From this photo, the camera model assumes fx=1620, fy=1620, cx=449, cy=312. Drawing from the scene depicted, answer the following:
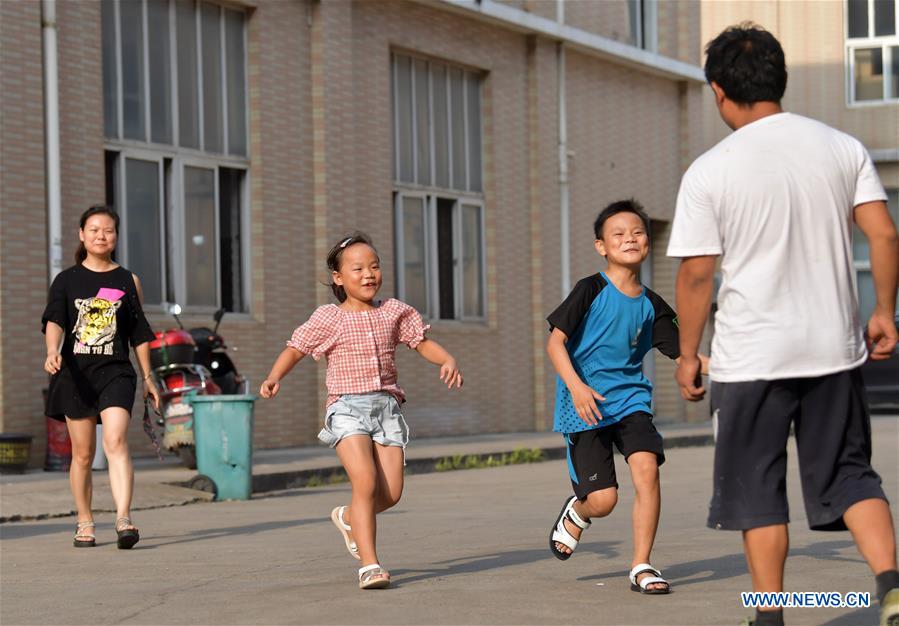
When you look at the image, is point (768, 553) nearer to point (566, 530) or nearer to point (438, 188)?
point (566, 530)

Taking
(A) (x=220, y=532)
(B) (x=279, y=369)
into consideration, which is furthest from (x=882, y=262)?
(A) (x=220, y=532)

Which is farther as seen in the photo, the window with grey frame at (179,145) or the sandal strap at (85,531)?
the window with grey frame at (179,145)

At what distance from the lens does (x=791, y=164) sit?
524cm

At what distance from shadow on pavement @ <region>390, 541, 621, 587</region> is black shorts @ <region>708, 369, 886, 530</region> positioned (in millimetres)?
2686

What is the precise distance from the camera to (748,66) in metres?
5.32

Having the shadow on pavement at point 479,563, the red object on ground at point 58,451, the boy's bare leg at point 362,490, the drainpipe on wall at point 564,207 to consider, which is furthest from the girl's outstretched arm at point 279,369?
the drainpipe on wall at point 564,207

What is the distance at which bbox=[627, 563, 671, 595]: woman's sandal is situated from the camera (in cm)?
705

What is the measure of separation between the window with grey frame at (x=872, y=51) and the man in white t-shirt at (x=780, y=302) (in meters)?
34.4

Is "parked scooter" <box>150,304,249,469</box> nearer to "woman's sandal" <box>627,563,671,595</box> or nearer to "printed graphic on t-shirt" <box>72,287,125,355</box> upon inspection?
"printed graphic on t-shirt" <box>72,287,125,355</box>

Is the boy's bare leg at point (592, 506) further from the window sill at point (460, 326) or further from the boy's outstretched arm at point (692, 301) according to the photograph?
the window sill at point (460, 326)

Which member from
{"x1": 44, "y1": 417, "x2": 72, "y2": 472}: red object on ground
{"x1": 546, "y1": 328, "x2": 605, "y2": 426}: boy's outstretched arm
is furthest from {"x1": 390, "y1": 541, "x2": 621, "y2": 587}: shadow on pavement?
{"x1": 44, "y1": 417, "x2": 72, "y2": 472}: red object on ground

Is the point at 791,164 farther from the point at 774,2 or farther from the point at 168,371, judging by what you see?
the point at 774,2

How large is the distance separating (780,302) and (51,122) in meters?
12.2

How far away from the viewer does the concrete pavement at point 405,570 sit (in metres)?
6.74
